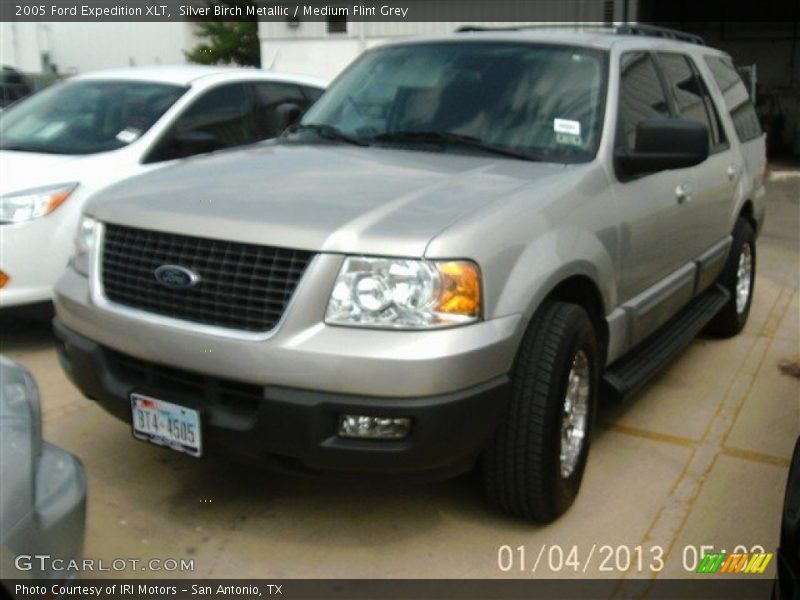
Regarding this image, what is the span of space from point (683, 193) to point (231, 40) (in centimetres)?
2656

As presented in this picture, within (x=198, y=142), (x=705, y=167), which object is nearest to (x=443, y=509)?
(x=705, y=167)

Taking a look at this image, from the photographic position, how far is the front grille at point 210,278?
2.79 metres

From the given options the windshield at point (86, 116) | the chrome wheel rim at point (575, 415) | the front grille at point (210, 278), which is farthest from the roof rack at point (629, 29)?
the windshield at point (86, 116)

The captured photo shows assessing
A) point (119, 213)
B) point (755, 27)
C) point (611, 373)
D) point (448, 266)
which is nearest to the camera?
point (448, 266)

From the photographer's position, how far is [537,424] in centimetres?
303

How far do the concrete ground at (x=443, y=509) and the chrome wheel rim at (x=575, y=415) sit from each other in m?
0.24

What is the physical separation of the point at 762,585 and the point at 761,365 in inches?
99.1

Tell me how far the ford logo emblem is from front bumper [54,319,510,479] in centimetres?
29

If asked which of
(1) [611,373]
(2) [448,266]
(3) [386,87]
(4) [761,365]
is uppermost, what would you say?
(3) [386,87]

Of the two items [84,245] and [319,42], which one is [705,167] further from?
[319,42]

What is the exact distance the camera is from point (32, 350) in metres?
5.28

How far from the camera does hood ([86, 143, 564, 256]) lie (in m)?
2.79

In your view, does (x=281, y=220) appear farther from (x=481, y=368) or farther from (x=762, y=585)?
(x=762, y=585)

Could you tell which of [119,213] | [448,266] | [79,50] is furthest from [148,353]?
[79,50]
